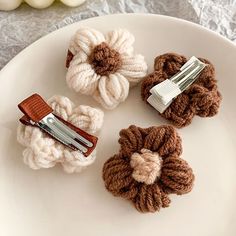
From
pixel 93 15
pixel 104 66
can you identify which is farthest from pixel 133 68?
pixel 93 15

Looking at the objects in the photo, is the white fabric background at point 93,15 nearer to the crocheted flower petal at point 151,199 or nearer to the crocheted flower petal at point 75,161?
the crocheted flower petal at point 75,161

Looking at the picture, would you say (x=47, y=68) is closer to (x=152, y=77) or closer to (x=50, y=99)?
(x=50, y=99)

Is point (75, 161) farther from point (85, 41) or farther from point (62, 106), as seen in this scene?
point (85, 41)

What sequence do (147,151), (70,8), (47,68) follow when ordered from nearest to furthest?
(147,151) < (47,68) < (70,8)

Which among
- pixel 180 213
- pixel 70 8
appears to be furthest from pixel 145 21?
pixel 180 213

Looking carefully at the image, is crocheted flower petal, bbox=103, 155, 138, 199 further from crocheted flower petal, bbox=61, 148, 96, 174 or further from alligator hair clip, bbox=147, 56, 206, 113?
alligator hair clip, bbox=147, 56, 206, 113
